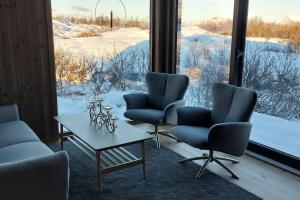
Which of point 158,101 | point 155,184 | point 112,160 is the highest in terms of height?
point 158,101

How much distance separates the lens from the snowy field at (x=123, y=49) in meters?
3.47

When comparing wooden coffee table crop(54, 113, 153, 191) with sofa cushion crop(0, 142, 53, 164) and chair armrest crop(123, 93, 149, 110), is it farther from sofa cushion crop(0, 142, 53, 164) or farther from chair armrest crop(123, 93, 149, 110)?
chair armrest crop(123, 93, 149, 110)

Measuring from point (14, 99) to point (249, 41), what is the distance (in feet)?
9.06

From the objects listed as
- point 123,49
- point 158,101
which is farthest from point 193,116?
point 123,49

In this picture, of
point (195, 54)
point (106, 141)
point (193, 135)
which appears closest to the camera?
point (106, 141)

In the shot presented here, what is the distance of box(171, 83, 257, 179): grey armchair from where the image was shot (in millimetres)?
2977

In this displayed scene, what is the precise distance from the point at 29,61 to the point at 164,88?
1689mm

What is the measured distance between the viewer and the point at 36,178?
192 centimetres

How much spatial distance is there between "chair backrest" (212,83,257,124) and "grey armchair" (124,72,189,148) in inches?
21.6

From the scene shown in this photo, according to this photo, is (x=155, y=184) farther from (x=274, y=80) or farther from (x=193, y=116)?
(x=274, y=80)

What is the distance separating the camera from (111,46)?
14.7 ft

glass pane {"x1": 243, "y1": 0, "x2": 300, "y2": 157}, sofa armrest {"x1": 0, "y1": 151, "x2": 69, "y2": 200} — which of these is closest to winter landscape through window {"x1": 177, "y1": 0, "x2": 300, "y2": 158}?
glass pane {"x1": 243, "y1": 0, "x2": 300, "y2": 157}

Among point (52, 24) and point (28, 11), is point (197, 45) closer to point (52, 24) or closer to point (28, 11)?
point (52, 24)

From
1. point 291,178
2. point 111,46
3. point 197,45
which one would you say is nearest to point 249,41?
→ point 197,45
